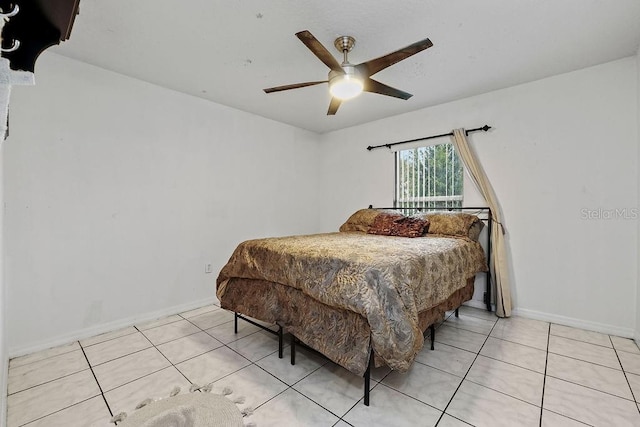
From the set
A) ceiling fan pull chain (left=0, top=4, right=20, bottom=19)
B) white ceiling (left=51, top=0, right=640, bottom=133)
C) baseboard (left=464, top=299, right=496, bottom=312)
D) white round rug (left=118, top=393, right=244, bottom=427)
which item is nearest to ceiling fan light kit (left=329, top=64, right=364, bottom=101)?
white ceiling (left=51, top=0, right=640, bottom=133)

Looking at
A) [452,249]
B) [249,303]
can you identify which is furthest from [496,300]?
[249,303]

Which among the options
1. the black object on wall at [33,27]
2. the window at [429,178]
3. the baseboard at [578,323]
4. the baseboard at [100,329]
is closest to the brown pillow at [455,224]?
the window at [429,178]

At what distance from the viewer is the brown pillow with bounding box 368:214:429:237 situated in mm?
2994

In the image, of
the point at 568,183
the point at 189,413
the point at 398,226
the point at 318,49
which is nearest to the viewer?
the point at 189,413

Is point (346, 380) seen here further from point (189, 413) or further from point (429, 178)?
point (429, 178)

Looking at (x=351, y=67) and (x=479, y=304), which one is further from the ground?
(x=351, y=67)

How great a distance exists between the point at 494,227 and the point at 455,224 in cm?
46

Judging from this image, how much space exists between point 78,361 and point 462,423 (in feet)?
8.70

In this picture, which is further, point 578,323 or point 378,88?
point 578,323

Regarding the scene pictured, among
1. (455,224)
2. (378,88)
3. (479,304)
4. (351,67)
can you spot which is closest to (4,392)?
(351,67)

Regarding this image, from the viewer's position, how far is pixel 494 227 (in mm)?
3029

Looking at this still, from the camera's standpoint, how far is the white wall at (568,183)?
2.48 m

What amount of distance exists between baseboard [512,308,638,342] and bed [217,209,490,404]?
29.1 inches

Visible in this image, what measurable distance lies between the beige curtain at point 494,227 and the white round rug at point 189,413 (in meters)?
2.72
